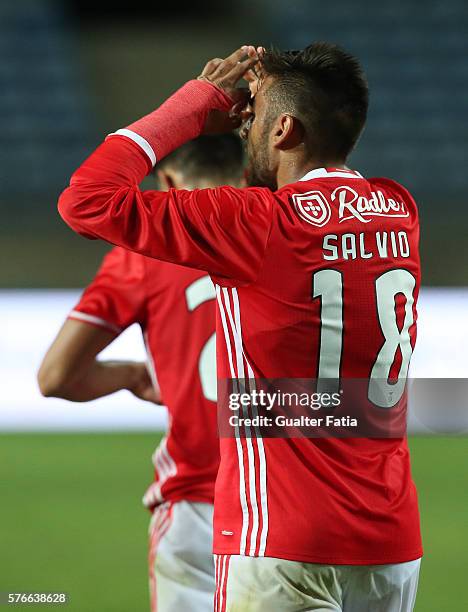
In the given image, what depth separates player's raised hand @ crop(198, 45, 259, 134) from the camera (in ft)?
7.39

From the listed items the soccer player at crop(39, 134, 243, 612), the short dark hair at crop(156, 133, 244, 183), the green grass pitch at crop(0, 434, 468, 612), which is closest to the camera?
the soccer player at crop(39, 134, 243, 612)

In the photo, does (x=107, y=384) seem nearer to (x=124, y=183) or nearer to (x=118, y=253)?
(x=118, y=253)

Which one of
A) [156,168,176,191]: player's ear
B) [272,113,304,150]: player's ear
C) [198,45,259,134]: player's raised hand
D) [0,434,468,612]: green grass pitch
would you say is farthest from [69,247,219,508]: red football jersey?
[0,434,468,612]: green grass pitch

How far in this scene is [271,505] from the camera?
203 centimetres

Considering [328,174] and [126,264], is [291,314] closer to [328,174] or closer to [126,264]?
[328,174]

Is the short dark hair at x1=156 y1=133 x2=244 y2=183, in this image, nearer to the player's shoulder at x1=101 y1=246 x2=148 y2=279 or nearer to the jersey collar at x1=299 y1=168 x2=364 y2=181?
the player's shoulder at x1=101 y1=246 x2=148 y2=279

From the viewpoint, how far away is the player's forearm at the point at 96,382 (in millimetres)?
2805

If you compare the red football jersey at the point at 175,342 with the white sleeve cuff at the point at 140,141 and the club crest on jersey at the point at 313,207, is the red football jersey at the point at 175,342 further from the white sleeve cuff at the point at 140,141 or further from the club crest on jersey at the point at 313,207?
the club crest on jersey at the point at 313,207

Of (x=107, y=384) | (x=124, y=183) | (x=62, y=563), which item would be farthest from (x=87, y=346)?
(x=62, y=563)

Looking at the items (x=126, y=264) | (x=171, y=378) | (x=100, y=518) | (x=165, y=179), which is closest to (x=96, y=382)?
(x=171, y=378)

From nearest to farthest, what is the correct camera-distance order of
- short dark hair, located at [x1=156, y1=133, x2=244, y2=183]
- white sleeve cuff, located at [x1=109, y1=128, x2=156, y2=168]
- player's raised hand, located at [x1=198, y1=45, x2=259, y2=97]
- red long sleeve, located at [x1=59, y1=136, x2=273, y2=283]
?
red long sleeve, located at [x1=59, y1=136, x2=273, y2=283] < white sleeve cuff, located at [x1=109, y1=128, x2=156, y2=168] < player's raised hand, located at [x1=198, y1=45, x2=259, y2=97] < short dark hair, located at [x1=156, y1=133, x2=244, y2=183]

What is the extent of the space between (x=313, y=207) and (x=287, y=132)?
21 centimetres

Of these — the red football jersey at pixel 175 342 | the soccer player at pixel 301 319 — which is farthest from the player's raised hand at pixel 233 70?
the red football jersey at pixel 175 342

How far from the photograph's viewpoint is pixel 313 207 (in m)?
2.06
